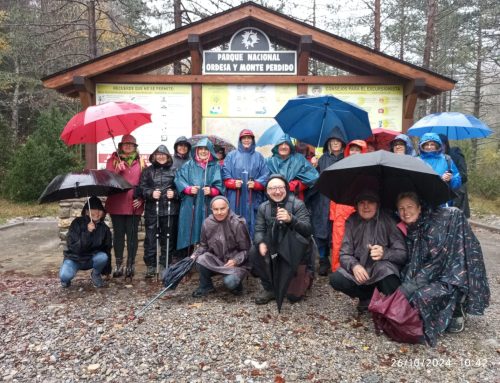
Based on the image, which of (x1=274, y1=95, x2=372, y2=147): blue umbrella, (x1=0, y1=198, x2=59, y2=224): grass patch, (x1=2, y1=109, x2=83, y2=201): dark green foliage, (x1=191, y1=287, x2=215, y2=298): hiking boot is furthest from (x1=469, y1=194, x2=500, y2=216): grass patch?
(x1=2, y1=109, x2=83, y2=201): dark green foliage

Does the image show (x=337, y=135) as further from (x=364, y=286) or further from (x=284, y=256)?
(x=364, y=286)

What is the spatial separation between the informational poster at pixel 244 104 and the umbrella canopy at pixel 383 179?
10.8 feet

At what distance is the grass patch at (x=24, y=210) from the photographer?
1174cm

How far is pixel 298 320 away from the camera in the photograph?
380cm

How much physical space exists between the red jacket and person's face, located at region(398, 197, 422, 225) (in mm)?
3278

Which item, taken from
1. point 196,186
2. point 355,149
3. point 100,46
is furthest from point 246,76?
point 100,46

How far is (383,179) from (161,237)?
9.91 feet

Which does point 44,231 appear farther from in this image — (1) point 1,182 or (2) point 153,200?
(1) point 1,182

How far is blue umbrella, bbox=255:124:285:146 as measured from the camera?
6130mm

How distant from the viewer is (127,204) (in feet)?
16.8

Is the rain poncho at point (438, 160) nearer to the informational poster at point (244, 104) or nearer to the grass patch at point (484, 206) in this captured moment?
the informational poster at point (244, 104)

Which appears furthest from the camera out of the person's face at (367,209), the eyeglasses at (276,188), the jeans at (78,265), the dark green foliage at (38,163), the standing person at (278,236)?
the dark green foliage at (38,163)

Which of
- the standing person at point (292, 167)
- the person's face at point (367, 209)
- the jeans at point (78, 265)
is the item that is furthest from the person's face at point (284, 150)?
the jeans at point (78, 265)

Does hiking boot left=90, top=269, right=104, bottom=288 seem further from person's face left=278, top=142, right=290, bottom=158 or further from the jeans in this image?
person's face left=278, top=142, right=290, bottom=158
